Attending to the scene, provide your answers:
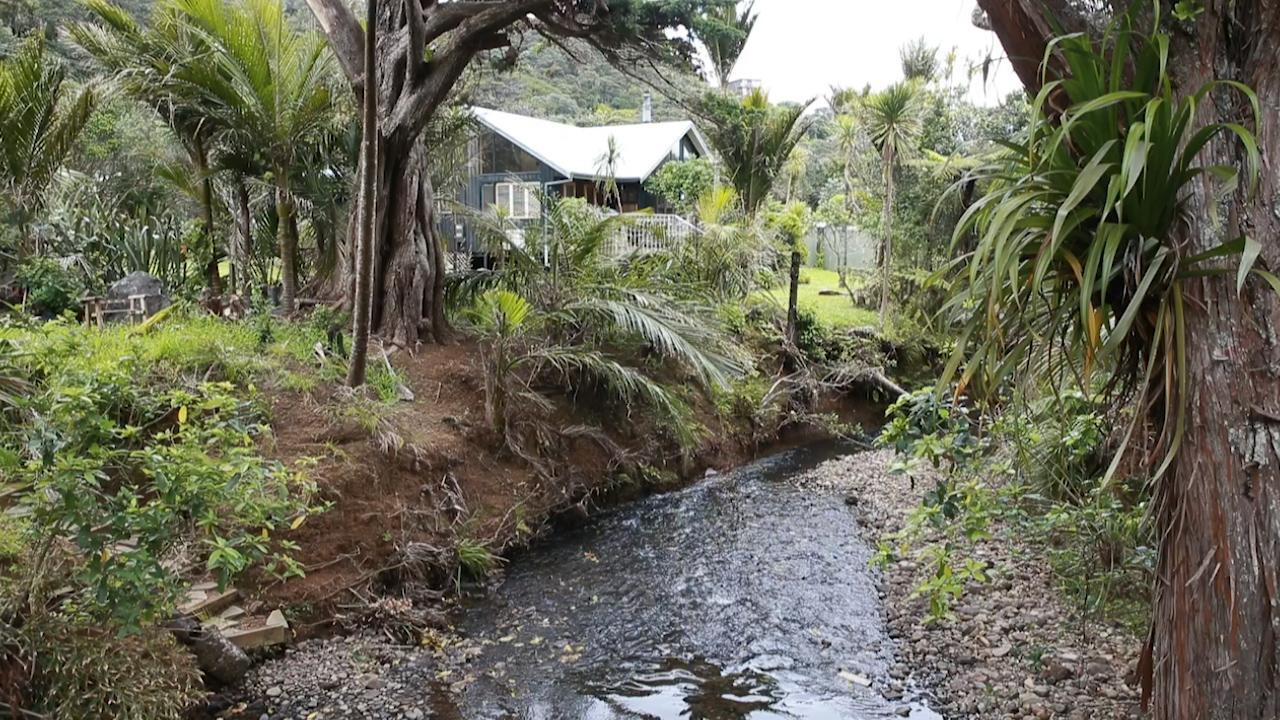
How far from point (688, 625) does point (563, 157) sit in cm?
1453

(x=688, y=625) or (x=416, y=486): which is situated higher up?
(x=416, y=486)

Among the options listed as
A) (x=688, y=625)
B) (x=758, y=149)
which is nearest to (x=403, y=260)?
(x=688, y=625)

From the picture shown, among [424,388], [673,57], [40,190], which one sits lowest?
[424,388]

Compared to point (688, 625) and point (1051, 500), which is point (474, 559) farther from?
point (1051, 500)

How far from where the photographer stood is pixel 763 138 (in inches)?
583

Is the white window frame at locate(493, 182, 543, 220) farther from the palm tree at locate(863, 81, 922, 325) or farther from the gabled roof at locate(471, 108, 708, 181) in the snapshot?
the palm tree at locate(863, 81, 922, 325)

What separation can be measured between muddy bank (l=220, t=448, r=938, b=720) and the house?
11.0 meters

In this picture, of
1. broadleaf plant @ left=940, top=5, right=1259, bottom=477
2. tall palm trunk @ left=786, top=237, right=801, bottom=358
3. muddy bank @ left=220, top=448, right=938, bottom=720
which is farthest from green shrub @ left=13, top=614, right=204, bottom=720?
tall palm trunk @ left=786, top=237, right=801, bottom=358

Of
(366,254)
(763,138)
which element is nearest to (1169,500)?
(366,254)

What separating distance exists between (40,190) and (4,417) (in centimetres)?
482

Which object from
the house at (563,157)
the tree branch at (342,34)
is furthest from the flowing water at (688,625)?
the house at (563,157)

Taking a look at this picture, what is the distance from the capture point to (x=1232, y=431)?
2.17 metres

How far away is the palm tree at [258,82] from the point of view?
7.00m

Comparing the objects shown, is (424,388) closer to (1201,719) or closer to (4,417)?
(4,417)
